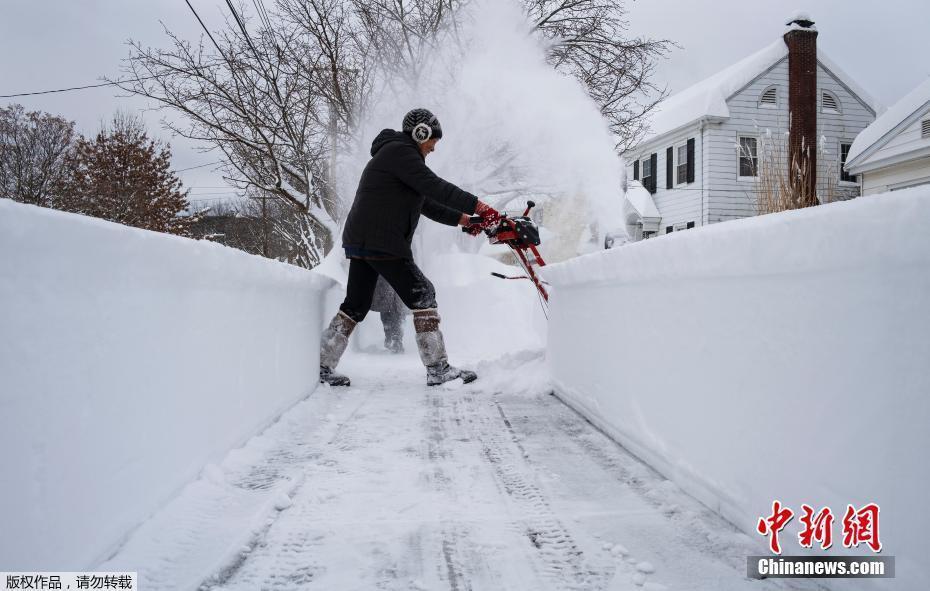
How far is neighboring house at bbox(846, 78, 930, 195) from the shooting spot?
12789 mm

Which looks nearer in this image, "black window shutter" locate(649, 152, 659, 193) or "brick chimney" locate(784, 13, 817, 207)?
"brick chimney" locate(784, 13, 817, 207)

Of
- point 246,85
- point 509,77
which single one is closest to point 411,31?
point 509,77

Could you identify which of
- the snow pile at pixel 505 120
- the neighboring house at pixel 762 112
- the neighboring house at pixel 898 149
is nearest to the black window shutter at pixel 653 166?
the neighboring house at pixel 762 112

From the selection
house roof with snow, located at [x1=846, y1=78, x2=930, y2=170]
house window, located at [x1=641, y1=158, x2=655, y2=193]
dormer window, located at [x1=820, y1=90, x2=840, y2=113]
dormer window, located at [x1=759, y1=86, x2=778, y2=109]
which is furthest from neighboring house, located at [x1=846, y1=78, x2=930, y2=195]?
house window, located at [x1=641, y1=158, x2=655, y2=193]

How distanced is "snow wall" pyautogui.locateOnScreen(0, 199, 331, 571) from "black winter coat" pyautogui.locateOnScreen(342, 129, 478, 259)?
190cm

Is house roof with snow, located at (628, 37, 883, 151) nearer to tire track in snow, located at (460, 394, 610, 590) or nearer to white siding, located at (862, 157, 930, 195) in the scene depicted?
white siding, located at (862, 157, 930, 195)

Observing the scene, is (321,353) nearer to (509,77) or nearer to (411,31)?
(509,77)

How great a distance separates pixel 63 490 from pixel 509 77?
883 centimetres

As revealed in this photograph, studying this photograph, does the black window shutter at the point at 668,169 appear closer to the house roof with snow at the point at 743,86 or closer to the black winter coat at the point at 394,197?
the house roof with snow at the point at 743,86

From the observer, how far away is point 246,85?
10.8 m

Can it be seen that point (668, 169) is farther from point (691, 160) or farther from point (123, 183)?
point (123, 183)

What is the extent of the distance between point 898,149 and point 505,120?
31.2 feet

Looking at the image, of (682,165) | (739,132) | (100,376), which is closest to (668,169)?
(682,165)

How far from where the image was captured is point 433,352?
15.3 feet
